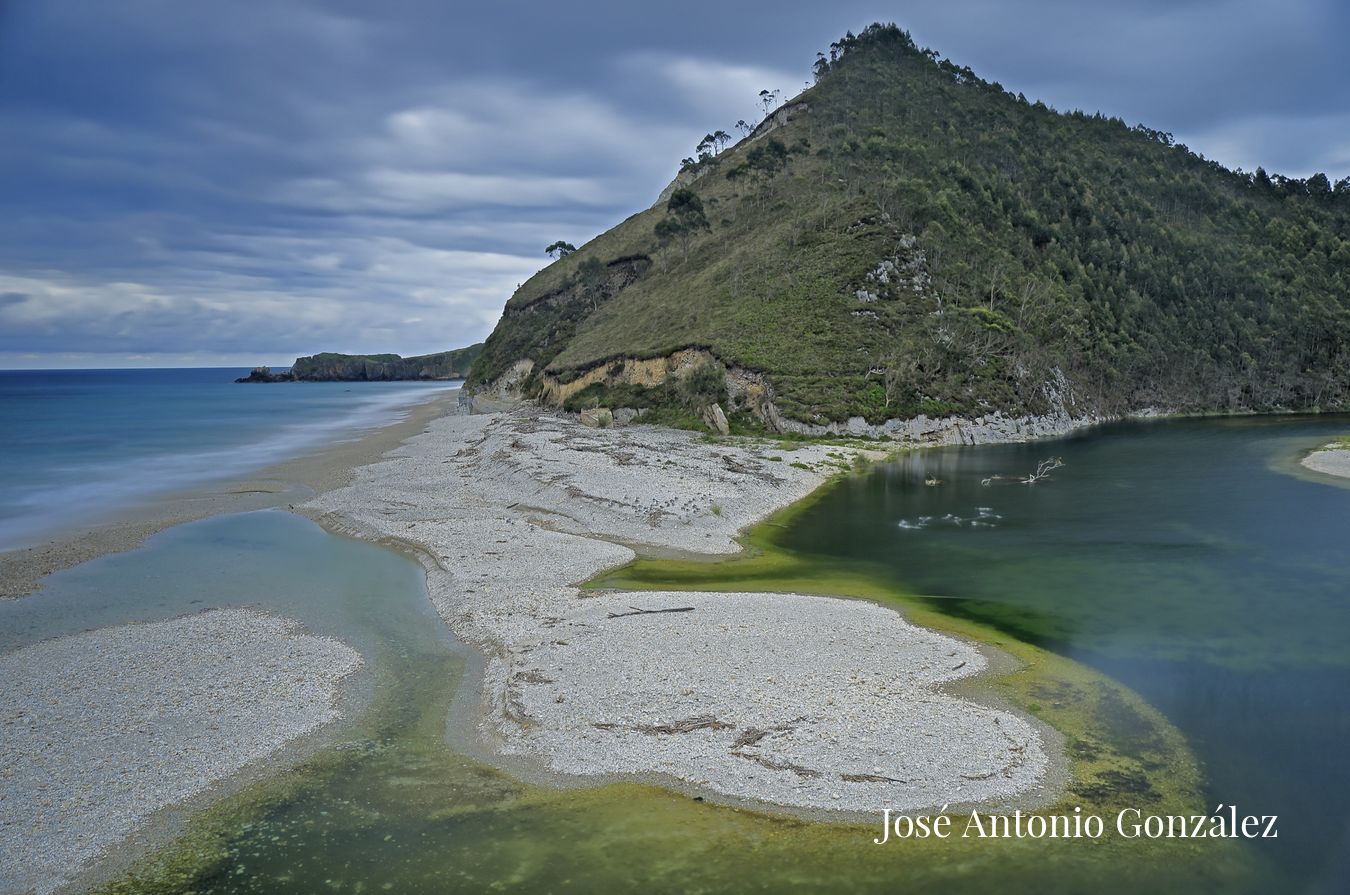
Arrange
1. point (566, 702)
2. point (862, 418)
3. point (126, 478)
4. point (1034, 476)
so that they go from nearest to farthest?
point (566, 702) → point (1034, 476) → point (126, 478) → point (862, 418)

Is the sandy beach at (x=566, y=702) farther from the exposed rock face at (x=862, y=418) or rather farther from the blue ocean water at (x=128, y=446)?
the exposed rock face at (x=862, y=418)

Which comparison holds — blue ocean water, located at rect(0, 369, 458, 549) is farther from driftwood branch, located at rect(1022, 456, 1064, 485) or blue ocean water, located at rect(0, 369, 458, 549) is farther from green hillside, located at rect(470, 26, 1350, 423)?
driftwood branch, located at rect(1022, 456, 1064, 485)

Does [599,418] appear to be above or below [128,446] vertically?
above

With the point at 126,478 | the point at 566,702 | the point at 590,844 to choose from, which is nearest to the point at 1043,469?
the point at 566,702

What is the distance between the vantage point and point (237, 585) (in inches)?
1208

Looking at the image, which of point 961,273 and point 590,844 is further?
point 961,273

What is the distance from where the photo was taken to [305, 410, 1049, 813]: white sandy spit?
16.0m

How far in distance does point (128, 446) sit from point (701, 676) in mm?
85463

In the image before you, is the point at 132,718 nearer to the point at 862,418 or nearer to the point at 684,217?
the point at 862,418

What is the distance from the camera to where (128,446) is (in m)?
81.6

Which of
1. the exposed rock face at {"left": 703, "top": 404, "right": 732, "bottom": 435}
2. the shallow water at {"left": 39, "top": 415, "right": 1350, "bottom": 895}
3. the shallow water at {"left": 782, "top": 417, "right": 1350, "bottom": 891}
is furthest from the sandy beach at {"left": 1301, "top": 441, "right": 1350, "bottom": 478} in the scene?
the exposed rock face at {"left": 703, "top": 404, "right": 732, "bottom": 435}

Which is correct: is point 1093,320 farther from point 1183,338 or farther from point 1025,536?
point 1025,536

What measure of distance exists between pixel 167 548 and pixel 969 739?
1470 inches

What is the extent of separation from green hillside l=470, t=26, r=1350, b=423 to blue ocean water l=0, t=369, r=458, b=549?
32395mm
